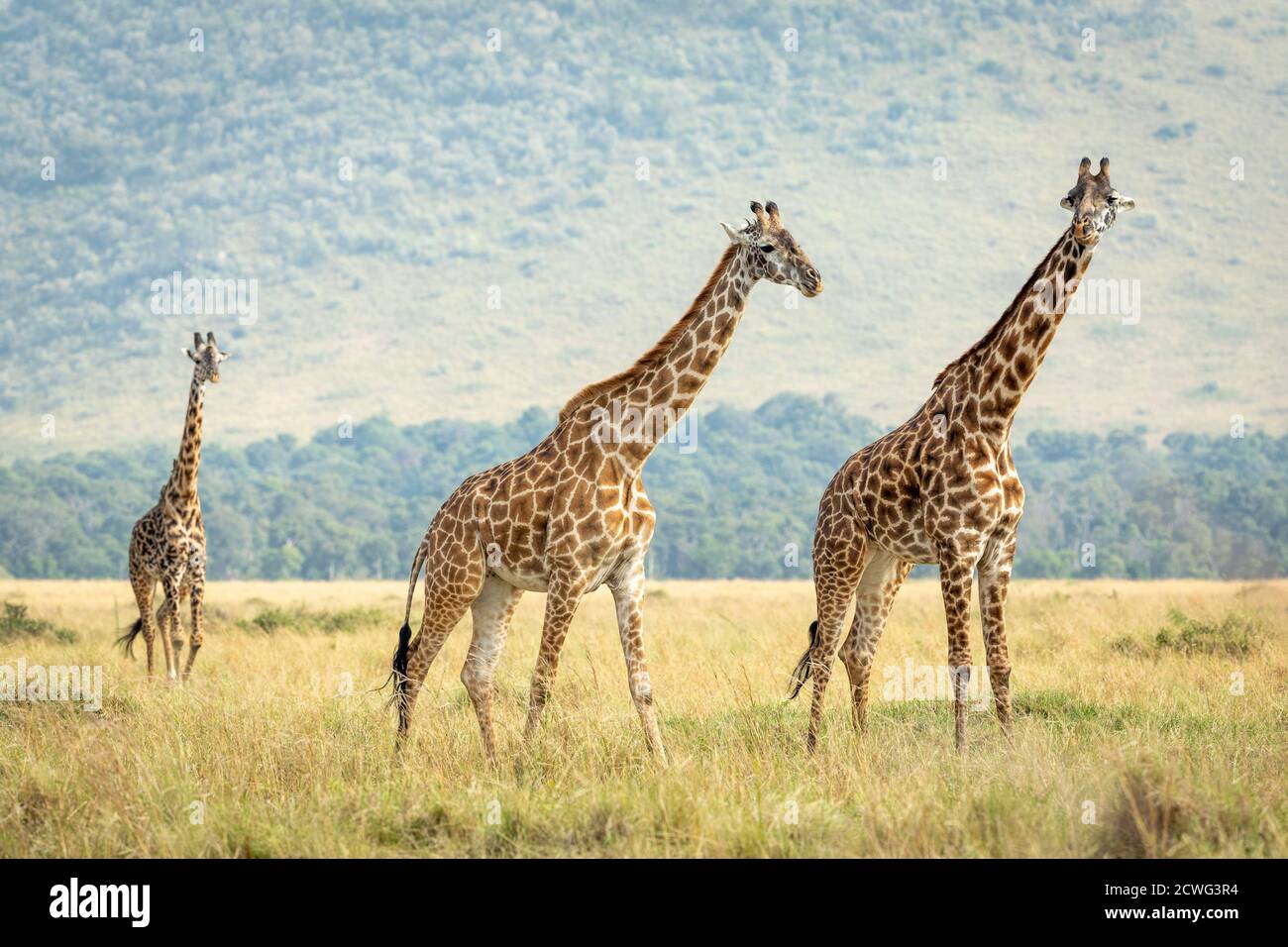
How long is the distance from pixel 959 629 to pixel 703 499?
249ft

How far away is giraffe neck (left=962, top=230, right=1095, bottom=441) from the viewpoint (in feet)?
30.7

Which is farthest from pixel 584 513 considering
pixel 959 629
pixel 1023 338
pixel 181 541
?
pixel 181 541

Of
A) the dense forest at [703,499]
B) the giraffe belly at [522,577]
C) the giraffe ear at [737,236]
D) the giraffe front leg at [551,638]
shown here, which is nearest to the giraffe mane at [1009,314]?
the giraffe ear at [737,236]

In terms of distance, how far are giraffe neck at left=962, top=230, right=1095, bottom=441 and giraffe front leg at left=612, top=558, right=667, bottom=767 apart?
8.01ft

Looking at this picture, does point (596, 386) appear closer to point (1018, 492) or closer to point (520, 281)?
point (1018, 492)

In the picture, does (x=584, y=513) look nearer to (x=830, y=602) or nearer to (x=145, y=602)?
(x=830, y=602)

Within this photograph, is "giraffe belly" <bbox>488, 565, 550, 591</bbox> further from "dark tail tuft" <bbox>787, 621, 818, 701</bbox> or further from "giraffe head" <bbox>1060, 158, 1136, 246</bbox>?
"giraffe head" <bbox>1060, 158, 1136, 246</bbox>

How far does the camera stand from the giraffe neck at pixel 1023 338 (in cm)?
934

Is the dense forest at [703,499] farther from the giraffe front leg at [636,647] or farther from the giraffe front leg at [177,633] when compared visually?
the giraffe front leg at [636,647]

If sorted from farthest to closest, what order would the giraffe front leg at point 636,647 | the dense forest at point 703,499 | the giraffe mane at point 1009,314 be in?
the dense forest at point 703,499, the giraffe mane at point 1009,314, the giraffe front leg at point 636,647

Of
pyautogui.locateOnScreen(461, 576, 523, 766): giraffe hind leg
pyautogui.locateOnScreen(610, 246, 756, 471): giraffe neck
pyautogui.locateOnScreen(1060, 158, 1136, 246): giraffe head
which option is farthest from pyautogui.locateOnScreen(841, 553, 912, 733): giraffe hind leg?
pyautogui.locateOnScreen(1060, 158, 1136, 246): giraffe head

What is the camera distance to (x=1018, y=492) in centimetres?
966

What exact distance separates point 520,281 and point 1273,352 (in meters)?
94.3
